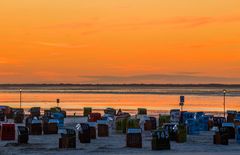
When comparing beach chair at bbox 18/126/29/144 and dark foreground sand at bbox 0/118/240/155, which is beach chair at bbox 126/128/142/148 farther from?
beach chair at bbox 18/126/29/144

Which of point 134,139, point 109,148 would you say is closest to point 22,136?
point 109,148

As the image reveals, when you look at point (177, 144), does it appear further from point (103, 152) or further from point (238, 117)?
point (238, 117)

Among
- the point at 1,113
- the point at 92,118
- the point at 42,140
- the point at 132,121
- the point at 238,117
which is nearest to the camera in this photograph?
the point at 42,140

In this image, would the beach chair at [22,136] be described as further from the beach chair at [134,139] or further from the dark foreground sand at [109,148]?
the beach chair at [134,139]

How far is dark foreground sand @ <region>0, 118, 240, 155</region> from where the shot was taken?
25797mm

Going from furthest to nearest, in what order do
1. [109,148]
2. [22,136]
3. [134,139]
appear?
1. [22,136]
2. [134,139]
3. [109,148]

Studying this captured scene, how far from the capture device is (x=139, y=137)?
2764 cm

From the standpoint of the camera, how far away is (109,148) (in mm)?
27469

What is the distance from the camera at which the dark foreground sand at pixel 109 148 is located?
25797 mm

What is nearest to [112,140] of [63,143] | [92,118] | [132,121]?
[132,121]

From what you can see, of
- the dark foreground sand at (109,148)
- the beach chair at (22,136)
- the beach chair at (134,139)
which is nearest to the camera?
the dark foreground sand at (109,148)

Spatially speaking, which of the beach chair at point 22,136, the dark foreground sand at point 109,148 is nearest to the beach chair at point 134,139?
the dark foreground sand at point 109,148

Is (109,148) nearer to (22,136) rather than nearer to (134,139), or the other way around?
(134,139)

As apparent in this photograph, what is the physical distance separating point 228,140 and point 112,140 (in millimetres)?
5988
